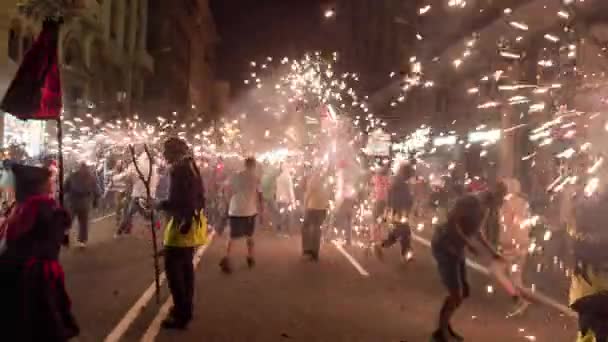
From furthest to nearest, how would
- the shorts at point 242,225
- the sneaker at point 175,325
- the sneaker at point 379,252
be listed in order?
the sneaker at point 379,252
the shorts at point 242,225
the sneaker at point 175,325

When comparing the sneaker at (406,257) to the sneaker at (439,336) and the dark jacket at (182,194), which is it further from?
the dark jacket at (182,194)

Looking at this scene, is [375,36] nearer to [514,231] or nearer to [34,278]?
[514,231]

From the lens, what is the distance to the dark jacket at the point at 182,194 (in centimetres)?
905

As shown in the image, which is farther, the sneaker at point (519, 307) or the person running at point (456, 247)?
the sneaker at point (519, 307)

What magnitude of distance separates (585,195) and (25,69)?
4719 millimetres

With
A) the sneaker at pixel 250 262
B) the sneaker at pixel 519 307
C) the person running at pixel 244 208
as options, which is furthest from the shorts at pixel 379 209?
the sneaker at pixel 519 307

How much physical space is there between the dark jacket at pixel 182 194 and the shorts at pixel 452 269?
2634mm

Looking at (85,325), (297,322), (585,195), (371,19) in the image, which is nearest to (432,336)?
(297,322)

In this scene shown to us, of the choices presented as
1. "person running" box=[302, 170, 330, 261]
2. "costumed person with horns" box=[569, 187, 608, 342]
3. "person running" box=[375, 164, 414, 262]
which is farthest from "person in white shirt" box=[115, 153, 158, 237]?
"costumed person with horns" box=[569, 187, 608, 342]

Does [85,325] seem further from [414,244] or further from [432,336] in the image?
[414,244]

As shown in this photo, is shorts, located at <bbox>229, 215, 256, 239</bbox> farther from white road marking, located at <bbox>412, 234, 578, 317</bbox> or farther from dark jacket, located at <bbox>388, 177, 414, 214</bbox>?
white road marking, located at <bbox>412, 234, 578, 317</bbox>

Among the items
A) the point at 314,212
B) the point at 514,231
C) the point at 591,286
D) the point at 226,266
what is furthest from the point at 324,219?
the point at 591,286

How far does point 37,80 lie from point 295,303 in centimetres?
496

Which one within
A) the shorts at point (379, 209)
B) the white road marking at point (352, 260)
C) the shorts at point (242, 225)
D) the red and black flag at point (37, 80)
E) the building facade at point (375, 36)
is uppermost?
the building facade at point (375, 36)
